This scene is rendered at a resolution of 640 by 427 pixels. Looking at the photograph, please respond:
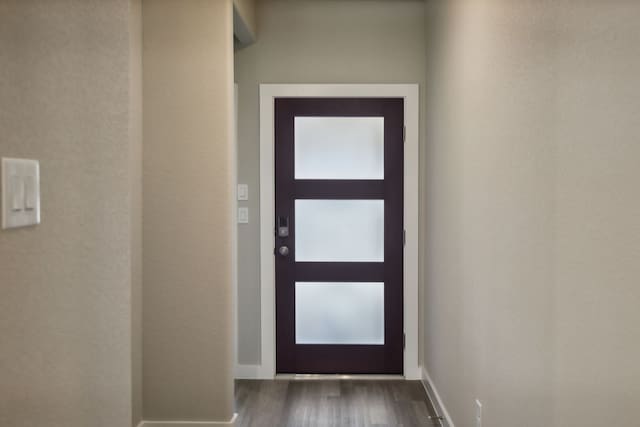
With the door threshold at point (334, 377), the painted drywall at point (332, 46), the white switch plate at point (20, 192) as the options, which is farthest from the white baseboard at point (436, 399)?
the white switch plate at point (20, 192)

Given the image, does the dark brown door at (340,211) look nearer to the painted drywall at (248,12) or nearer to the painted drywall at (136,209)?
the painted drywall at (248,12)

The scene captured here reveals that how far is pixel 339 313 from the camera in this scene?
4.19 m

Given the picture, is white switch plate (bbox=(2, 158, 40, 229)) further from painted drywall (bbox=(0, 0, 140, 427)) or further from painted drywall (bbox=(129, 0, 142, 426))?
painted drywall (bbox=(129, 0, 142, 426))

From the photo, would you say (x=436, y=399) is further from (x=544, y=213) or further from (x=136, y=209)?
(x=544, y=213)

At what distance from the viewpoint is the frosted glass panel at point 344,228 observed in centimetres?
416

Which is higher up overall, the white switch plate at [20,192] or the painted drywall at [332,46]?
the painted drywall at [332,46]

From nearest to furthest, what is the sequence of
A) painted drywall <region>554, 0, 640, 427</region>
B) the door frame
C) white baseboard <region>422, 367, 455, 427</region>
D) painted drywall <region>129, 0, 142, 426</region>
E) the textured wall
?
1. painted drywall <region>554, 0, 640, 427</region>
2. the textured wall
3. painted drywall <region>129, 0, 142, 426</region>
4. white baseboard <region>422, 367, 455, 427</region>
5. the door frame

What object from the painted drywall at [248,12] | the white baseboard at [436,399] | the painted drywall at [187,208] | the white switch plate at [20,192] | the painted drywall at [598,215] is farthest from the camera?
the painted drywall at [248,12]

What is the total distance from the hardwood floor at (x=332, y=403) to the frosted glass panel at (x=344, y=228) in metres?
0.83

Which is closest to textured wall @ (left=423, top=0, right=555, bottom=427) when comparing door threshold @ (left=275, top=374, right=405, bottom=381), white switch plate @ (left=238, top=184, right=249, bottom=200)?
door threshold @ (left=275, top=374, right=405, bottom=381)

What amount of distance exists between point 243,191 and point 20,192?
3157 mm

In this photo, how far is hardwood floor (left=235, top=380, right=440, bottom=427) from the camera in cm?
342

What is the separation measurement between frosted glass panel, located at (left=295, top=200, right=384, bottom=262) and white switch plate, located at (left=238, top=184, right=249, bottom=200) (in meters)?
0.35

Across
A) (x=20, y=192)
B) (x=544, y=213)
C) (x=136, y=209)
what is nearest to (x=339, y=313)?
(x=136, y=209)
